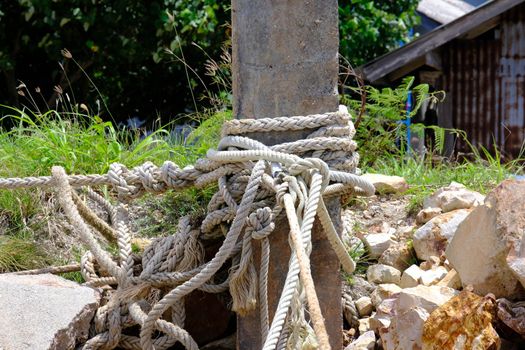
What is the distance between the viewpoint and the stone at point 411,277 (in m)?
3.88

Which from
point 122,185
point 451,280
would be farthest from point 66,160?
point 451,280

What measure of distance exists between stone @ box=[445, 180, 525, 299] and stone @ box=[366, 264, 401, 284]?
0.74 metres

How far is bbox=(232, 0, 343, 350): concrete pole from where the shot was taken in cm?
318

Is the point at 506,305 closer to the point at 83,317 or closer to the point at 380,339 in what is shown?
the point at 380,339

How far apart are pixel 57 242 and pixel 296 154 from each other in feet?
5.48

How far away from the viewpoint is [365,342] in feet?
11.9

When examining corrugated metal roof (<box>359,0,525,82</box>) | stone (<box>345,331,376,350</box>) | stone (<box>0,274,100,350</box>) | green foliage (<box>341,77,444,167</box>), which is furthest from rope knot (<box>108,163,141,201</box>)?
corrugated metal roof (<box>359,0,525,82</box>)

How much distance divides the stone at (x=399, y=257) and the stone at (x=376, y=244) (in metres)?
0.05

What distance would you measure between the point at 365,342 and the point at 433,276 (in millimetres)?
440

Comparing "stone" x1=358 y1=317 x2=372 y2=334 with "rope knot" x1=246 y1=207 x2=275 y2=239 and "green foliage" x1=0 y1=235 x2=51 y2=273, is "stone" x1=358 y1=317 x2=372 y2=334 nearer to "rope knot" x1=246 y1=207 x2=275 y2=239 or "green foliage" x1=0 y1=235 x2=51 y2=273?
"rope knot" x1=246 y1=207 x2=275 y2=239

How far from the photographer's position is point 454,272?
142 inches

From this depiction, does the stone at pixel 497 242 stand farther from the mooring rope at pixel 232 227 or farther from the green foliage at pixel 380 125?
the green foliage at pixel 380 125

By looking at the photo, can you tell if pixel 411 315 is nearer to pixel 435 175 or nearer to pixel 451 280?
pixel 451 280

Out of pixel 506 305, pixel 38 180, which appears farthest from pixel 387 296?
pixel 38 180
